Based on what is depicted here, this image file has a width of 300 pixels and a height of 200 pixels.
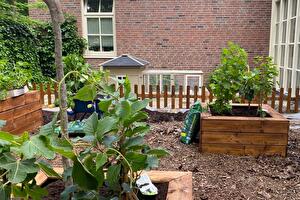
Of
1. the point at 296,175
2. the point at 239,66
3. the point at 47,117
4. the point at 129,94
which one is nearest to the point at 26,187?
the point at 129,94

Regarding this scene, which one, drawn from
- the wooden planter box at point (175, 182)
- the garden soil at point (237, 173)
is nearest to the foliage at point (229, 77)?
the garden soil at point (237, 173)

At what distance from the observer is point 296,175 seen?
2699 millimetres

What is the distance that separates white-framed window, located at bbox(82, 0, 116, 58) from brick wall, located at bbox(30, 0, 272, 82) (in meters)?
0.30

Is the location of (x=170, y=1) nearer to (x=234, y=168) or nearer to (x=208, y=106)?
(x=208, y=106)

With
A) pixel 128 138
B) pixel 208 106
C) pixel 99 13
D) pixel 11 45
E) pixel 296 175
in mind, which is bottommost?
pixel 296 175

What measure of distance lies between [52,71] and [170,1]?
14.9ft

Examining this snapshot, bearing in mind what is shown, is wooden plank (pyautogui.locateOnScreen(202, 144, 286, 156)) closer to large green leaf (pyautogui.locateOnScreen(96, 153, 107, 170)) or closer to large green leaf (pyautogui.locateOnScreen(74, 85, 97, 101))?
large green leaf (pyautogui.locateOnScreen(74, 85, 97, 101))

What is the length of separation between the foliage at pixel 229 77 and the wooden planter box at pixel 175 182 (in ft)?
6.67

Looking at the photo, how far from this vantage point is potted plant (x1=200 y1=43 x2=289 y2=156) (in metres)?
3.09

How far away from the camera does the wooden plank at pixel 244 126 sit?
3.06 metres

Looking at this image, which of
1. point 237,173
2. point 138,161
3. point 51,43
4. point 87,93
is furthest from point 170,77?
point 138,161

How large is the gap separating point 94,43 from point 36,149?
9452mm

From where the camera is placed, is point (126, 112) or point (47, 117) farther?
point (47, 117)

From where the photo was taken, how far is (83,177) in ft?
2.89
